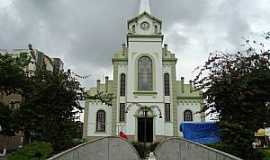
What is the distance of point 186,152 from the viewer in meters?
15.6

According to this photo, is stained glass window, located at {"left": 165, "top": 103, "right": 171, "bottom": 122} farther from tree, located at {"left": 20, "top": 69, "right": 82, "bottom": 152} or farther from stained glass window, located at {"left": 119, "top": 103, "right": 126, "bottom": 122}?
tree, located at {"left": 20, "top": 69, "right": 82, "bottom": 152}

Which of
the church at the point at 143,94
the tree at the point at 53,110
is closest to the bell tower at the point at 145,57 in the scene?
the church at the point at 143,94

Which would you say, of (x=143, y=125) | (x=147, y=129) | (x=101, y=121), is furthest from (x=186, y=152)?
(x=101, y=121)

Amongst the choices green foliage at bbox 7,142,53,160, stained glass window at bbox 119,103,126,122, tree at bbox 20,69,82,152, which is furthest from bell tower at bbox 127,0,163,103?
green foliage at bbox 7,142,53,160

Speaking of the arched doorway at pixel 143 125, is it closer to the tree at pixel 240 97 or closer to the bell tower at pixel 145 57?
the bell tower at pixel 145 57

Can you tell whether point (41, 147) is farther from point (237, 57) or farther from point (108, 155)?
point (237, 57)

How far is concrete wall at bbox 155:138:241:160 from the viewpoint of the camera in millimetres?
11866

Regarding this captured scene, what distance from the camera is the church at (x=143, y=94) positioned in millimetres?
41969

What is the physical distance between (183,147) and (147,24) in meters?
31.4

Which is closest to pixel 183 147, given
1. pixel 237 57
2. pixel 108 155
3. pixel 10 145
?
pixel 108 155

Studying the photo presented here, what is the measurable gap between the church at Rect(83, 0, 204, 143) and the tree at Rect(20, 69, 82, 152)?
75.1ft

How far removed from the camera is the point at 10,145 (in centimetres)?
3725

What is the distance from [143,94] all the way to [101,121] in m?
6.25

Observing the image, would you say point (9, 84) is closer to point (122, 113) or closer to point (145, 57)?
point (122, 113)
